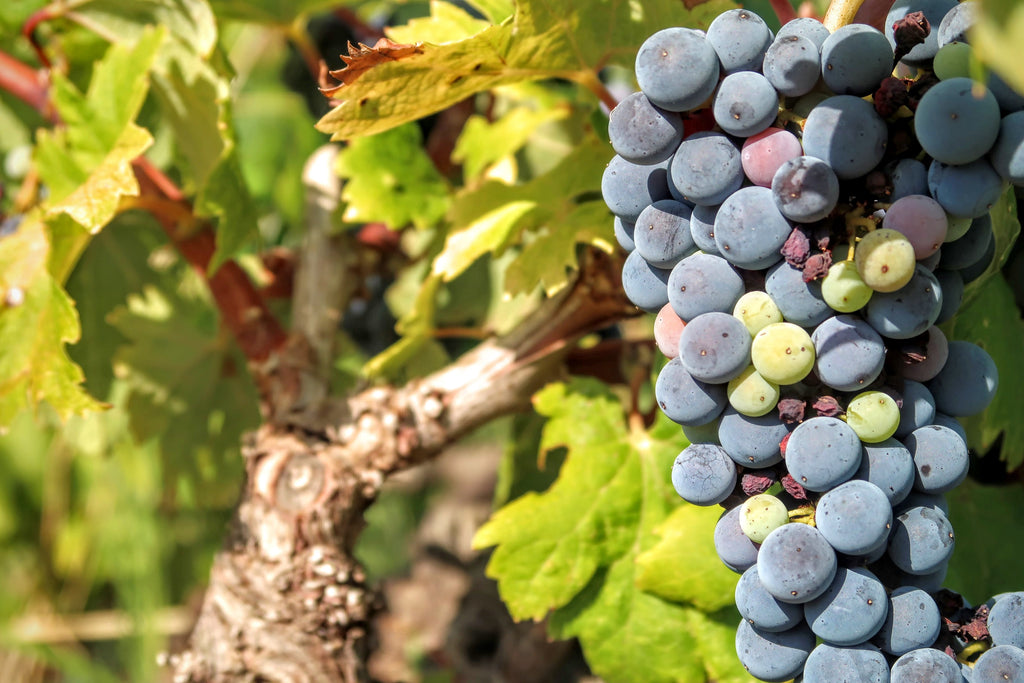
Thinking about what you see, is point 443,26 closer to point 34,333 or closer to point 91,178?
point 91,178

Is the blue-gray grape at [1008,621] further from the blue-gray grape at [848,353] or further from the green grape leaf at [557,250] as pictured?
the green grape leaf at [557,250]

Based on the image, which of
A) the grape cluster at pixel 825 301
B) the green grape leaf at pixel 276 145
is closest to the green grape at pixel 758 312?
the grape cluster at pixel 825 301

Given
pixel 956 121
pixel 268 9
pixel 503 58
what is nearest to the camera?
pixel 956 121

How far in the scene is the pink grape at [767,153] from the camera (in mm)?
485

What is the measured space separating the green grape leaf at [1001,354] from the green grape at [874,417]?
0.23 m

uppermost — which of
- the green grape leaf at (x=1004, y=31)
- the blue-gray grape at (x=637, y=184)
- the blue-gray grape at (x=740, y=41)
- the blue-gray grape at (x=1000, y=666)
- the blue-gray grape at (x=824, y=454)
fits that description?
the green grape leaf at (x=1004, y=31)

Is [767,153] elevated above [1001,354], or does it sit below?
above

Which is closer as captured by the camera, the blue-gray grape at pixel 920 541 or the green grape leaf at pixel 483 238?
the blue-gray grape at pixel 920 541

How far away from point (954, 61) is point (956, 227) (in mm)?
95

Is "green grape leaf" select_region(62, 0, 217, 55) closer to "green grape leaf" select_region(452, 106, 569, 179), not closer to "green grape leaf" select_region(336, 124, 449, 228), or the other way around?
"green grape leaf" select_region(336, 124, 449, 228)

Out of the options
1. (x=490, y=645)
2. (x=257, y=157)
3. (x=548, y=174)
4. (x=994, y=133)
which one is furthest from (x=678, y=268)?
(x=257, y=157)

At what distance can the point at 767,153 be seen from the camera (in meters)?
0.49

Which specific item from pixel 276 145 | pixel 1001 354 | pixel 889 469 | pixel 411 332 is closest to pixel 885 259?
pixel 889 469

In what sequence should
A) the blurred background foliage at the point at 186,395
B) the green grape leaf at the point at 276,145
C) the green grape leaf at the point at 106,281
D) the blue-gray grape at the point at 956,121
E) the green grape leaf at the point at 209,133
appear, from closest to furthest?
the blue-gray grape at the point at 956,121 < the green grape leaf at the point at 209,133 < the blurred background foliage at the point at 186,395 < the green grape leaf at the point at 106,281 < the green grape leaf at the point at 276,145
